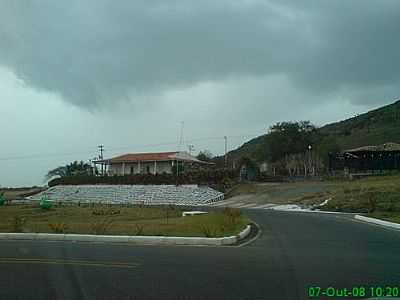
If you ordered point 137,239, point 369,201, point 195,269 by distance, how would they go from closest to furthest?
point 195,269 → point 137,239 → point 369,201

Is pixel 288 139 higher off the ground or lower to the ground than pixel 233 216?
higher

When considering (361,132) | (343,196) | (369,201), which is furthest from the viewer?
(361,132)

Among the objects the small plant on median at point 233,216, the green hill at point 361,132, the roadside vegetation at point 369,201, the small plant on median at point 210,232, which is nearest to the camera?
the small plant on median at point 210,232

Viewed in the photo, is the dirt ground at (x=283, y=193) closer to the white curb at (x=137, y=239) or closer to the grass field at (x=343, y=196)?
the grass field at (x=343, y=196)

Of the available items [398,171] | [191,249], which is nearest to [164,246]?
[191,249]

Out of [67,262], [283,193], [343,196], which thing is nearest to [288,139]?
[283,193]

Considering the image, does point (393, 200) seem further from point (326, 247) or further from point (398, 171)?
point (398, 171)

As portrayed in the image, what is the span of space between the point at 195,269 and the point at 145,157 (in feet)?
267

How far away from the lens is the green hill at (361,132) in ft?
321

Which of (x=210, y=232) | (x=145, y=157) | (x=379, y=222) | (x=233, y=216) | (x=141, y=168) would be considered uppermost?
(x=145, y=157)

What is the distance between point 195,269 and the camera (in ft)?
38.3

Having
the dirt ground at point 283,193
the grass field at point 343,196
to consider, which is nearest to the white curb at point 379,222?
the grass field at point 343,196

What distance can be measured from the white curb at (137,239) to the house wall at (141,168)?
6672cm

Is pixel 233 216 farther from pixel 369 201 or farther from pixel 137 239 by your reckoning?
pixel 369 201
